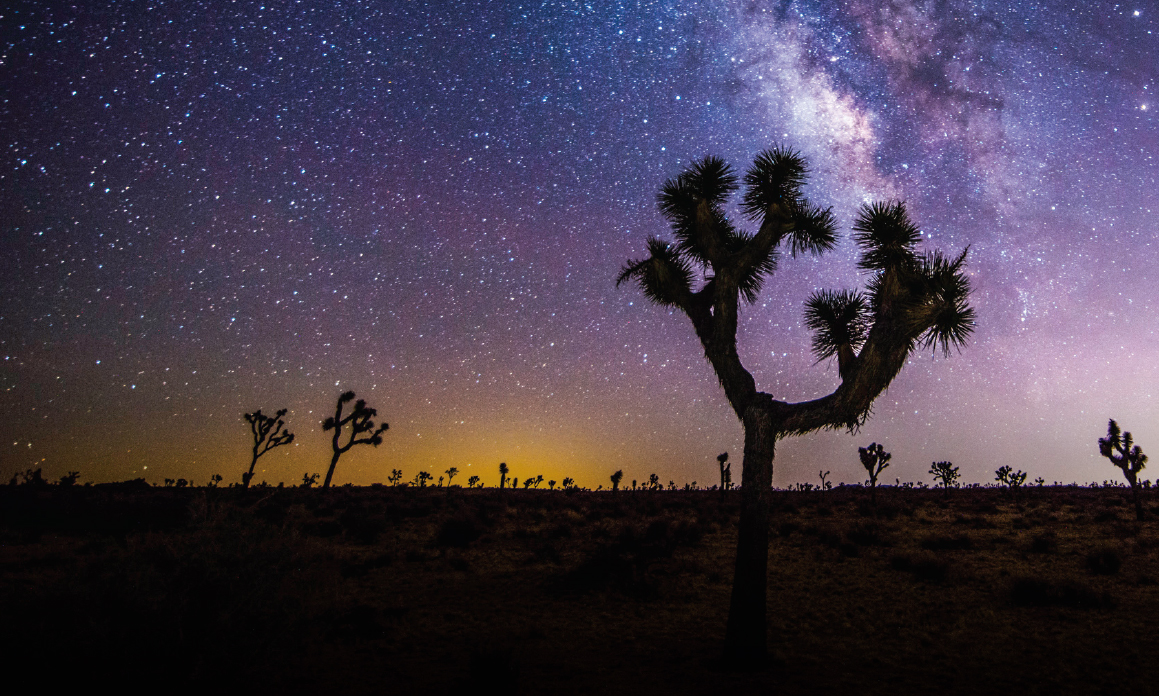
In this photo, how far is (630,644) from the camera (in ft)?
27.9

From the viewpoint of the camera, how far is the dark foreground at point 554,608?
209 inches

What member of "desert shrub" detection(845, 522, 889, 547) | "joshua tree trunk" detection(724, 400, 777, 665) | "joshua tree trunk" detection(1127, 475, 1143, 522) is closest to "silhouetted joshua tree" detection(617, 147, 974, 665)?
"joshua tree trunk" detection(724, 400, 777, 665)

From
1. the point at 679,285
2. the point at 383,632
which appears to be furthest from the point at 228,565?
the point at 679,285

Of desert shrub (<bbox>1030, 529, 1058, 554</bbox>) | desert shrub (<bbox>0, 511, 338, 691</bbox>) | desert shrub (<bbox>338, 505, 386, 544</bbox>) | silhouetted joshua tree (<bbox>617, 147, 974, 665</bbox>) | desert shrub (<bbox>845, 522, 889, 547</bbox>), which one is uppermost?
silhouetted joshua tree (<bbox>617, 147, 974, 665</bbox>)

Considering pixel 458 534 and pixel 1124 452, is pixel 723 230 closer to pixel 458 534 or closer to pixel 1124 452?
pixel 458 534

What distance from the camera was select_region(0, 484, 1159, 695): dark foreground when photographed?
5312 millimetres

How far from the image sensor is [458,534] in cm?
1697

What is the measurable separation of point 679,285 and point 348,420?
26.8 m

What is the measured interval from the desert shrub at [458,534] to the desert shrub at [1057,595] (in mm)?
13289

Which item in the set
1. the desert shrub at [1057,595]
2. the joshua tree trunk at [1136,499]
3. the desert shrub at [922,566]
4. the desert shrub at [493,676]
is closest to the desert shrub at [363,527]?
the desert shrub at [493,676]

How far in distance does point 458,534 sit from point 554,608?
23.8 ft

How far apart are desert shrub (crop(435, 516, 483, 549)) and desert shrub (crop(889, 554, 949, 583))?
1163cm

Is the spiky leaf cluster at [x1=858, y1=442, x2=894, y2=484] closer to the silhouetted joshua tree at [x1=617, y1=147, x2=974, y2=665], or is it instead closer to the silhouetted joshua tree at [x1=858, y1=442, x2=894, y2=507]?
the silhouetted joshua tree at [x1=858, y1=442, x2=894, y2=507]

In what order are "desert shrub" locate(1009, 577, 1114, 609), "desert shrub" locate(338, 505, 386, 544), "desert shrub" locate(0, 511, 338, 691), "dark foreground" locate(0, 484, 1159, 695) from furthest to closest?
"desert shrub" locate(338, 505, 386, 544) < "desert shrub" locate(1009, 577, 1114, 609) < "dark foreground" locate(0, 484, 1159, 695) < "desert shrub" locate(0, 511, 338, 691)
